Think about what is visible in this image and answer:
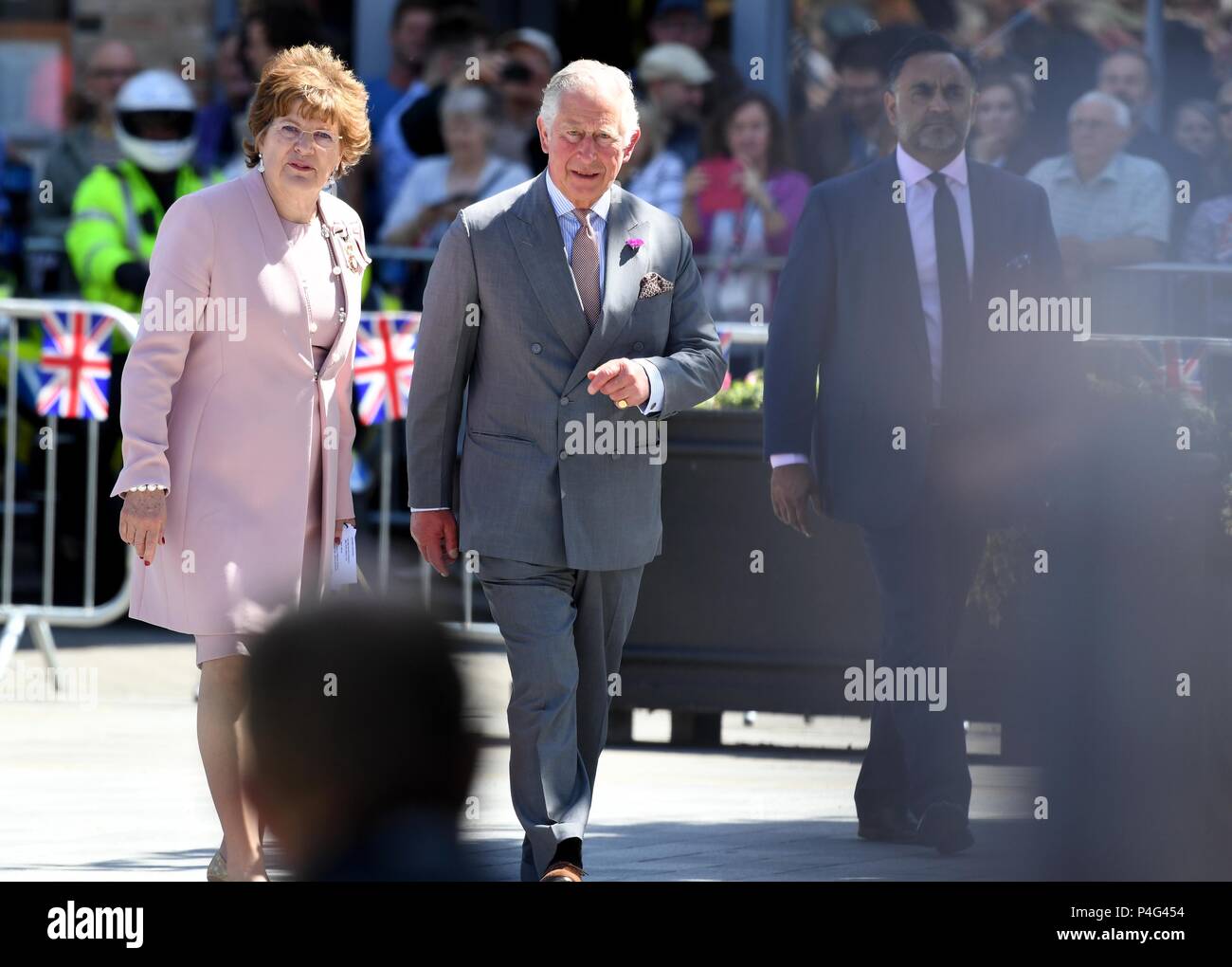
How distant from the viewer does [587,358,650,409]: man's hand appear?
234 inches

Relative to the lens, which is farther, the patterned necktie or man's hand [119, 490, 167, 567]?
the patterned necktie

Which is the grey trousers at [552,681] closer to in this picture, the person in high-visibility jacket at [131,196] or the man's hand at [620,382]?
the man's hand at [620,382]

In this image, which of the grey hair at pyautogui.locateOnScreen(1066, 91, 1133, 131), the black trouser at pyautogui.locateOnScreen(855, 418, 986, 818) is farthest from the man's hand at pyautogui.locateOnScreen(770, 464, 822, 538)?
the grey hair at pyautogui.locateOnScreen(1066, 91, 1133, 131)

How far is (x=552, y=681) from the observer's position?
19.7 feet

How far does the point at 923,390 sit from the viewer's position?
6891 mm

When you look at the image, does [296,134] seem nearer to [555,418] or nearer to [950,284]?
[555,418]

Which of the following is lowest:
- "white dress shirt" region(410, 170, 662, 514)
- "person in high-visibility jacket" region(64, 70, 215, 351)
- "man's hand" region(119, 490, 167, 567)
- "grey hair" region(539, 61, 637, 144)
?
"man's hand" region(119, 490, 167, 567)

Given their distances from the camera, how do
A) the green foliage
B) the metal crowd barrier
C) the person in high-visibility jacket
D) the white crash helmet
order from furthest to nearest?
the white crash helmet < the person in high-visibility jacket < the metal crowd barrier < the green foliage

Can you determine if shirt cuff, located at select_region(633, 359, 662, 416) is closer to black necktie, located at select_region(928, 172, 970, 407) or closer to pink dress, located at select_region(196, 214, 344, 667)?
pink dress, located at select_region(196, 214, 344, 667)

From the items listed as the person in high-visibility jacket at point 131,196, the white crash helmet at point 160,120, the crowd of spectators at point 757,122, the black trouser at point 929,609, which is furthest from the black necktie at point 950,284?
the white crash helmet at point 160,120

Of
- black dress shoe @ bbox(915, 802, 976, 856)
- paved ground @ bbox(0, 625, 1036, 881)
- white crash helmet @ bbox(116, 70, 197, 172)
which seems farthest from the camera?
white crash helmet @ bbox(116, 70, 197, 172)

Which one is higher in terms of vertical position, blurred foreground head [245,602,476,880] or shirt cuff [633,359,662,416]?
shirt cuff [633,359,662,416]
